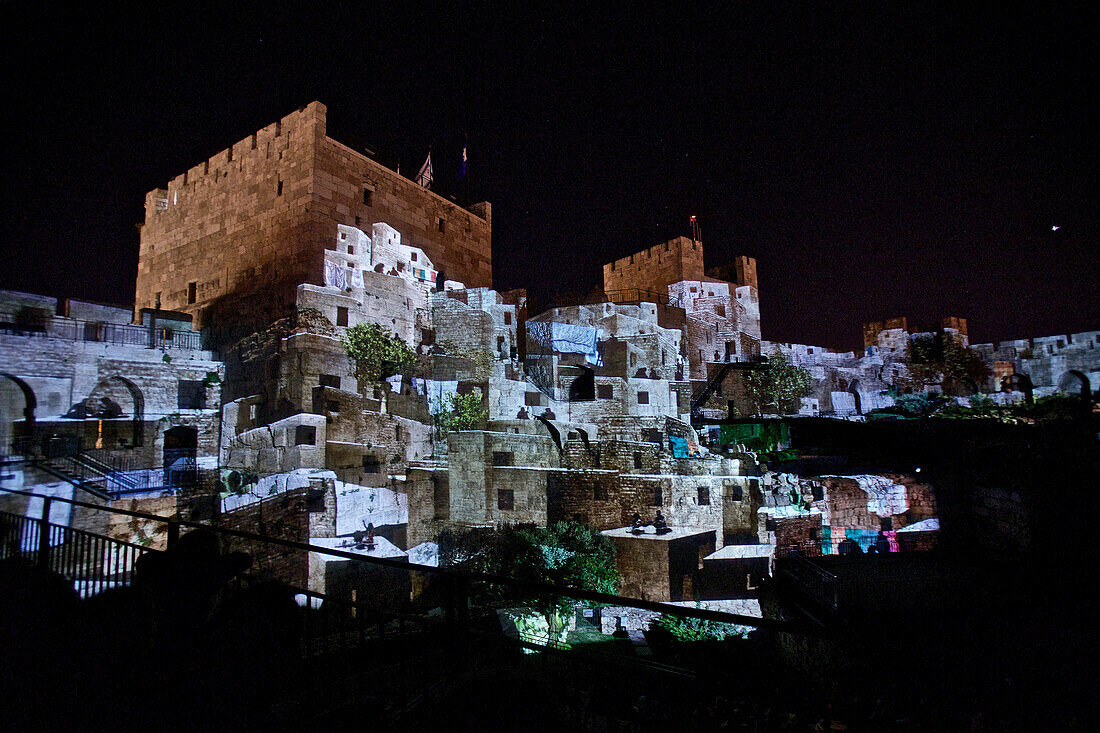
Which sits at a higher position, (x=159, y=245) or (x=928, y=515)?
(x=159, y=245)

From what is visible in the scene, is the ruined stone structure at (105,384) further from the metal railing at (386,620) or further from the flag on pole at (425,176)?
the flag on pole at (425,176)

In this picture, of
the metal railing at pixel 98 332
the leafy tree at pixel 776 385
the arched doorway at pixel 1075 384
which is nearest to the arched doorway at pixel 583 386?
the leafy tree at pixel 776 385

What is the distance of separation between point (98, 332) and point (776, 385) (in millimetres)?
25955

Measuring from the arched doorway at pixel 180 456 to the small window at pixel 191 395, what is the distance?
2.17 feet

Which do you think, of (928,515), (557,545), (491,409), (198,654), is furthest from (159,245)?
(928,515)

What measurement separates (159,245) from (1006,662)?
25693 millimetres

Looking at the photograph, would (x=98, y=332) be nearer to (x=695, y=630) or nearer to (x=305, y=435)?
(x=305, y=435)

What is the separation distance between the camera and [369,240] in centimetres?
1623

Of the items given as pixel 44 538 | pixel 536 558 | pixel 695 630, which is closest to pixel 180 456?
pixel 44 538

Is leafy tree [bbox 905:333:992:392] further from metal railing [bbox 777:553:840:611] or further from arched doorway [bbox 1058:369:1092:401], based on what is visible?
metal railing [bbox 777:553:840:611]

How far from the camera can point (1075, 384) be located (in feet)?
75.4

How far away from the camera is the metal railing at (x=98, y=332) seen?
1223 cm

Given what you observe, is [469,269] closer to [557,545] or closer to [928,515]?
[557,545]

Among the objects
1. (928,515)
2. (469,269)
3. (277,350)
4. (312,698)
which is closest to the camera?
(312,698)
